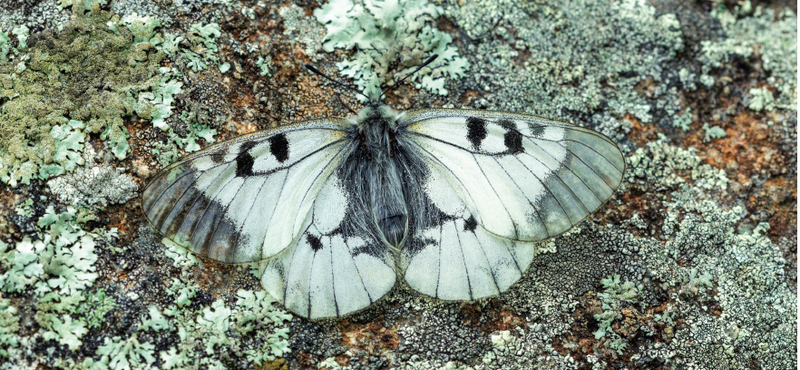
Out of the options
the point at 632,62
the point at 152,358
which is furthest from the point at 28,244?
the point at 632,62

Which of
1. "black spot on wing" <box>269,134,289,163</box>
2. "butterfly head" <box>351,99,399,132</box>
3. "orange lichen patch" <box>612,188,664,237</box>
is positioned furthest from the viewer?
"orange lichen patch" <box>612,188,664,237</box>

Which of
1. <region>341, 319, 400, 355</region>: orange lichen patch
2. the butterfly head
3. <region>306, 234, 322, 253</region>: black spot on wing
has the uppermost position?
the butterfly head

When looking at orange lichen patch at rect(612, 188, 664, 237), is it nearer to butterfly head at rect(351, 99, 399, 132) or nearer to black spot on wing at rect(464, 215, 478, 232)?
black spot on wing at rect(464, 215, 478, 232)

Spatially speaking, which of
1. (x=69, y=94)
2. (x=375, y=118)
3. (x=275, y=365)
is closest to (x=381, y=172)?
(x=375, y=118)

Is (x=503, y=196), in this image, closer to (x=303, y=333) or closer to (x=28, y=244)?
(x=303, y=333)

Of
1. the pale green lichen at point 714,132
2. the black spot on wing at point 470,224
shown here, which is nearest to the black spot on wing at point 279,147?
the black spot on wing at point 470,224

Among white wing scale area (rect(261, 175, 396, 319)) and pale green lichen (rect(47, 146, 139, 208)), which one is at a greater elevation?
pale green lichen (rect(47, 146, 139, 208))

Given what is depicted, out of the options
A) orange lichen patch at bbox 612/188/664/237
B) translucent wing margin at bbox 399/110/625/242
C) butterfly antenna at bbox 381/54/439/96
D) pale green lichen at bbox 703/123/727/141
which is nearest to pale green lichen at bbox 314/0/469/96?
butterfly antenna at bbox 381/54/439/96

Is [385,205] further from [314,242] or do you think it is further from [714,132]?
[714,132]
